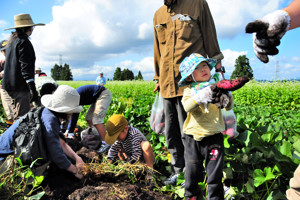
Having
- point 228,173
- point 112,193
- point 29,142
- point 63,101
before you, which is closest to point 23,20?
point 63,101

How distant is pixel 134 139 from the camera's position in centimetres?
273

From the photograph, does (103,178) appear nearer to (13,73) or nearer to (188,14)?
(188,14)

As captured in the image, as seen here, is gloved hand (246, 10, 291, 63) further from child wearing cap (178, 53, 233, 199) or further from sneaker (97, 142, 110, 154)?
sneaker (97, 142, 110, 154)

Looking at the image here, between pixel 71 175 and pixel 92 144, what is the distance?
1264mm

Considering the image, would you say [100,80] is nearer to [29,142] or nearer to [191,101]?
[29,142]

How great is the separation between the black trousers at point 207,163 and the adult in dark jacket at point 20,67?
280 cm

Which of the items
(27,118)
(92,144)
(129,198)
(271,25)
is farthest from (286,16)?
(92,144)

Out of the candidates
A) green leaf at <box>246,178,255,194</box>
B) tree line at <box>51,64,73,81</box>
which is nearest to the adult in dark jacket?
green leaf at <box>246,178,255,194</box>

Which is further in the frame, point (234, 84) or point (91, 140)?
point (91, 140)

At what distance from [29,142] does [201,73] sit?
5.51 feet

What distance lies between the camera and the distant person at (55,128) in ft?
7.54

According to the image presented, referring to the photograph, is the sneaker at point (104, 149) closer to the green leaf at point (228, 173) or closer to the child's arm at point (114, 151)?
the child's arm at point (114, 151)

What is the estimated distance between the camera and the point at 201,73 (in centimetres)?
201

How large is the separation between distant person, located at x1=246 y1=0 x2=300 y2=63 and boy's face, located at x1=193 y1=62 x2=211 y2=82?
92 cm
